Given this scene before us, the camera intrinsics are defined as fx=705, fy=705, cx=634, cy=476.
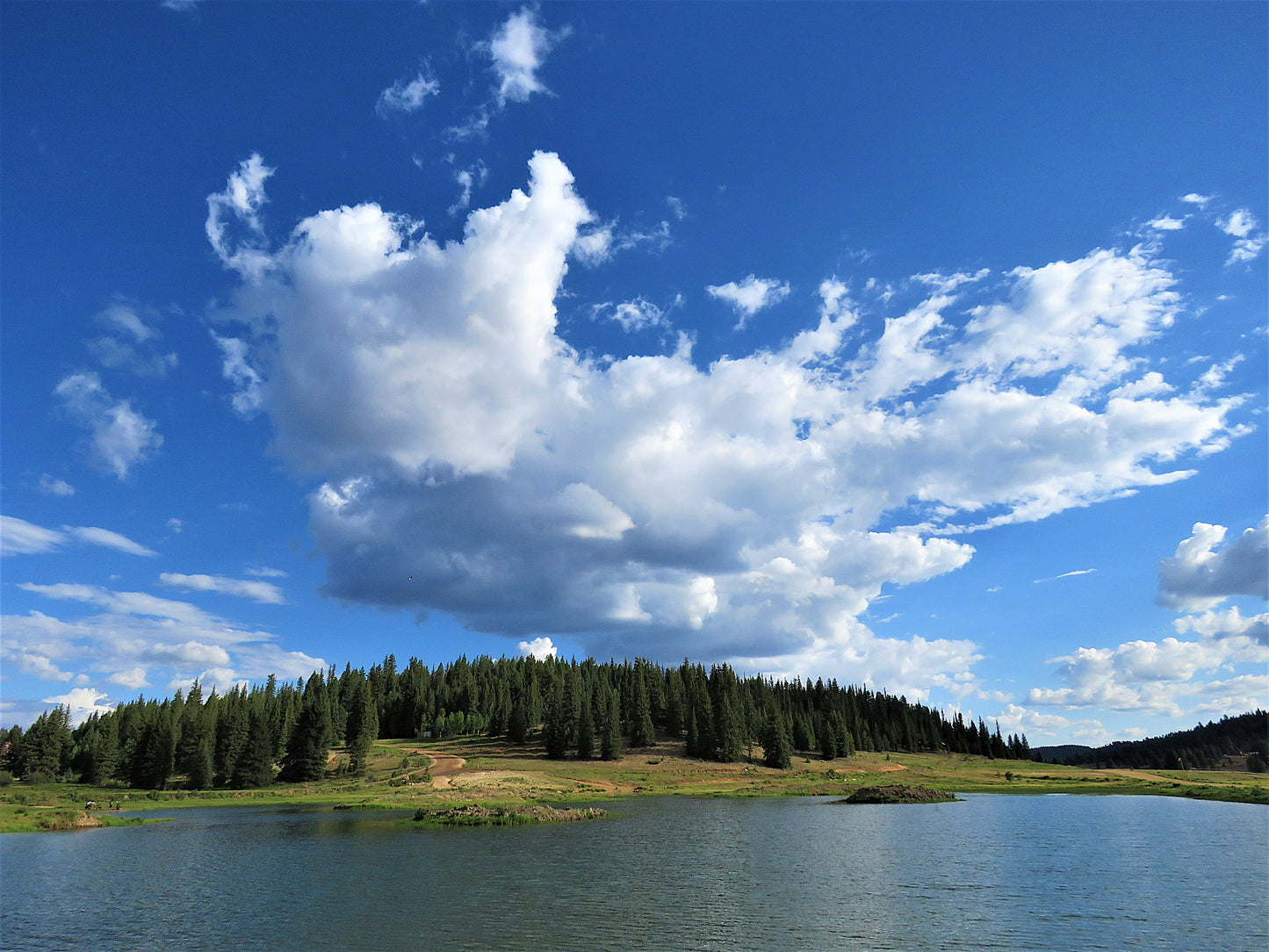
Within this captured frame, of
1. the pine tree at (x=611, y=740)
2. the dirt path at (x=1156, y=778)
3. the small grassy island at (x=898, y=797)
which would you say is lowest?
the dirt path at (x=1156, y=778)

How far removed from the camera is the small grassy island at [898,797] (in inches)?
4478

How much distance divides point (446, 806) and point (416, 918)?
6441 cm

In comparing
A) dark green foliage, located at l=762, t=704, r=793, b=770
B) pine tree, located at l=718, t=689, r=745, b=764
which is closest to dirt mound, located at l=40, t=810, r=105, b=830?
pine tree, located at l=718, t=689, r=745, b=764

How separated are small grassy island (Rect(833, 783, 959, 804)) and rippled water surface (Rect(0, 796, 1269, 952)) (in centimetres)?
3738

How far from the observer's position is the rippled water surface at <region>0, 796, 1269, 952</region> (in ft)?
111

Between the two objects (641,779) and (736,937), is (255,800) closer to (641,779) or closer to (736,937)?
(641,779)

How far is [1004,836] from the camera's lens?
68875mm

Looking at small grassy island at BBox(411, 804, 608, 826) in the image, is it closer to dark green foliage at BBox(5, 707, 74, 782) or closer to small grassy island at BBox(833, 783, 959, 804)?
small grassy island at BBox(833, 783, 959, 804)

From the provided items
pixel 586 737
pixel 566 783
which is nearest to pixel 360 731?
pixel 566 783

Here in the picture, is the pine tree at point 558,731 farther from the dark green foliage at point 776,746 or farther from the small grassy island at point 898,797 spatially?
the small grassy island at point 898,797

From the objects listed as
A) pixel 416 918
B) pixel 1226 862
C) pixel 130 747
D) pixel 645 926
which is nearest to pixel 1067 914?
pixel 645 926

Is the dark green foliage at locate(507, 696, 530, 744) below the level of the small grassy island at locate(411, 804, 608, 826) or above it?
above

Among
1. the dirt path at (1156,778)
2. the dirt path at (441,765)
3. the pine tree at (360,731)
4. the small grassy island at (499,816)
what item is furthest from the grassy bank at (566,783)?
the small grassy island at (499,816)

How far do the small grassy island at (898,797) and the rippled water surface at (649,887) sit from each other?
123 feet
